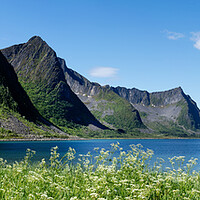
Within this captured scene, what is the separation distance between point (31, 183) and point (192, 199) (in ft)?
20.4

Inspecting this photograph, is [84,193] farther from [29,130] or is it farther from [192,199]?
[29,130]

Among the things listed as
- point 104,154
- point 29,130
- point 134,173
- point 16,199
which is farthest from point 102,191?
point 29,130

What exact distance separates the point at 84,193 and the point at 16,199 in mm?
2903

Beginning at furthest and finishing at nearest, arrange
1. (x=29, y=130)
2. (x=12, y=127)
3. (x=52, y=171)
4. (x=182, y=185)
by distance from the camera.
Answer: (x=29, y=130) → (x=12, y=127) → (x=52, y=171) → (x=182, y=185)

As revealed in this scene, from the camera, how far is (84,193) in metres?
9.91

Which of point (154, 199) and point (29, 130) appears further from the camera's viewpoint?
point (29, 130)

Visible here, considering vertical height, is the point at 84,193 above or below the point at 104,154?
below

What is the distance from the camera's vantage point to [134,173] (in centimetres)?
1320

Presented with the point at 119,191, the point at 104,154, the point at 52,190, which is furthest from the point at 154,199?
the point at 52,190

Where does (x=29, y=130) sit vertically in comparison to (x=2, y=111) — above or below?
below

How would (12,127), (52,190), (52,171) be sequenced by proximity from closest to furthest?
(52,190) < (52,171) < (12,127)

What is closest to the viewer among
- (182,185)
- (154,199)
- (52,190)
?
(52,190)

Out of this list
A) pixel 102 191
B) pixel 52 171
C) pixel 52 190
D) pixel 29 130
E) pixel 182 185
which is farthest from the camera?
pixel 29 130

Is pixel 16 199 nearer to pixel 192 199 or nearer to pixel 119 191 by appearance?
pixel 119 191
